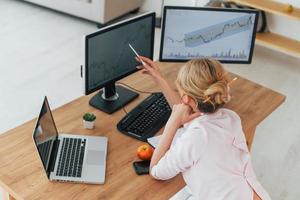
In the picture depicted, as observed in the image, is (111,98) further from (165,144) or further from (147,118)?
(165,144)

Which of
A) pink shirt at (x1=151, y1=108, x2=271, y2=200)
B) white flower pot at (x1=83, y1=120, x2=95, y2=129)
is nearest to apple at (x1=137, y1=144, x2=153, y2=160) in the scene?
pink shirt at (x1=151, y1=108, x2=271, y2=200)

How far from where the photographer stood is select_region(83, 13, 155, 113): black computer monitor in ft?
6.70

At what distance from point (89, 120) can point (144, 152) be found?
0.96 ft

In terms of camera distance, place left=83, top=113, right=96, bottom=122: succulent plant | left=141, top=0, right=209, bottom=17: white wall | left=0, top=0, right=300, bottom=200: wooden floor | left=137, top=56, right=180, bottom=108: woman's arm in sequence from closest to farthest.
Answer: left=83, top=113, right=96, bottom=122: succulent plant → left=137, top=56, right=180, bottom=108: woman's arm → left=0, top=0, right=300, bottom=200: wooden floor → left=141, top=0, right=209, bottom=17: white wall

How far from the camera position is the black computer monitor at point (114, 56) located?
204 cm

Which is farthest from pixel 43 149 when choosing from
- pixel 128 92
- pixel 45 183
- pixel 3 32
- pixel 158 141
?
pixel 3 32

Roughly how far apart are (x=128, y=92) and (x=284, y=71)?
2401 mm

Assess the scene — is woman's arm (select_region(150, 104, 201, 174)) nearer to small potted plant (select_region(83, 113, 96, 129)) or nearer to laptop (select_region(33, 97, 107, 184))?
laptop (select_region(33, 97, 107, 184))

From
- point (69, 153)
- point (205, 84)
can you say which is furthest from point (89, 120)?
point (205, 84)

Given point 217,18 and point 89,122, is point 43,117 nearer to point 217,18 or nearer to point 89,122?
point 89,122

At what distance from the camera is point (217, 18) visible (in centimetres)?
238

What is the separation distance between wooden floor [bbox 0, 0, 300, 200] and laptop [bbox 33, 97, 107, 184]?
54.2 inches

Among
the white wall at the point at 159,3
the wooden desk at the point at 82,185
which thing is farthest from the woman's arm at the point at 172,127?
the white wall at the point at 159,3

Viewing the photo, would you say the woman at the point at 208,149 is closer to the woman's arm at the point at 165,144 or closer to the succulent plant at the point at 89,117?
the woman's arm at the point at 165,144
